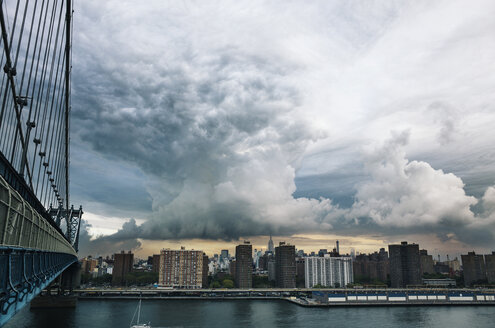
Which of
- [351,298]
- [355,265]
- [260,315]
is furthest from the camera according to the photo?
[355,265]

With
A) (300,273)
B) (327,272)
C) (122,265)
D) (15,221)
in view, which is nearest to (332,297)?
(327,272)

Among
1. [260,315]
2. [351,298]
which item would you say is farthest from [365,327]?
[351,298]

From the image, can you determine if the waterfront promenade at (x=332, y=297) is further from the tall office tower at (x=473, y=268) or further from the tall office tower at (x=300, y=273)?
the tall office tower at (x=473, y=268)

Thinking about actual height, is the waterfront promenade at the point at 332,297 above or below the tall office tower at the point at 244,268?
below

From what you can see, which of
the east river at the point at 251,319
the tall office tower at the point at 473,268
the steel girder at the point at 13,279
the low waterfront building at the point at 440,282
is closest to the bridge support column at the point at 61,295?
the east river at the point at 251,319

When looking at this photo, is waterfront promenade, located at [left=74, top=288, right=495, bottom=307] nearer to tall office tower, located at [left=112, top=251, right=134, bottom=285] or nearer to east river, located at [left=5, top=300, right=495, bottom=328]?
east river, located at [left=5, top=300, right=495, bottom=328]

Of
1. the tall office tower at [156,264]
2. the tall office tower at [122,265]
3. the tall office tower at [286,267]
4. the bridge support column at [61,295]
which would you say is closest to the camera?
the bridge support column at [61,295]

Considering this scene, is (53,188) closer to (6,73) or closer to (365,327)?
(6,73)

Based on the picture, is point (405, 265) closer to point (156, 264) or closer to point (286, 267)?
point (286, 267)
